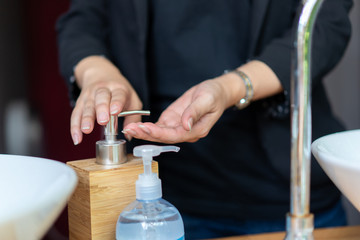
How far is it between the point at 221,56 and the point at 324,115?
0.72 feet

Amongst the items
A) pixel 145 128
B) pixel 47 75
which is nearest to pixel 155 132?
pixel 145 128

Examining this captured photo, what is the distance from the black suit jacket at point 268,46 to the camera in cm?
76

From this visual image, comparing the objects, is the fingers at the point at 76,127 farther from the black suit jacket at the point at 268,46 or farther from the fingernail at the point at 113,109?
the black suit jacket at the point at 268,46

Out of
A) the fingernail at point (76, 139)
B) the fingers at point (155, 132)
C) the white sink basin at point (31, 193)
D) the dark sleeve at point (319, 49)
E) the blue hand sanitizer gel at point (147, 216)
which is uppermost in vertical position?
the dark sleeve at point (319, 49)

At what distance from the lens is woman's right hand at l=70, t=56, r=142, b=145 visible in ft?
1.84

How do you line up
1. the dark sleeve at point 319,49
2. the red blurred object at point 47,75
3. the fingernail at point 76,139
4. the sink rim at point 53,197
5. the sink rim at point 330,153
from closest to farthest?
the sink rim at point 53,197 < the sink rim at point 330,153 < the fingernail at point 76,139 < the dark sleeve at point 319,49 < the red blurred object at point 47,75

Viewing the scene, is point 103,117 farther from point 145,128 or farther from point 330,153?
point 330,153

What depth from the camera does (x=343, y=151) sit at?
22.7 inches

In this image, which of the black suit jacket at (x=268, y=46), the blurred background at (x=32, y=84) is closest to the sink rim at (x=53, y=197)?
the black suit jacket at (x=268, y=46)

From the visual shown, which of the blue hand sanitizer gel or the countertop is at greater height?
the blue hand sanitizer gel

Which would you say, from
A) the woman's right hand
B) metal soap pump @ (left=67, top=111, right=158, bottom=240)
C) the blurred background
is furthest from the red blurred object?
metal soap pump @ (left=67, top=111, right=158, bottom=240)

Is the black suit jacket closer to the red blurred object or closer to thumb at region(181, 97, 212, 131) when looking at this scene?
thumb at region(181, 97, 212, 131)

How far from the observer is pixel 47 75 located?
6.93ft

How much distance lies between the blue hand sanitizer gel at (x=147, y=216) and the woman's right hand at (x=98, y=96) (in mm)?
90
